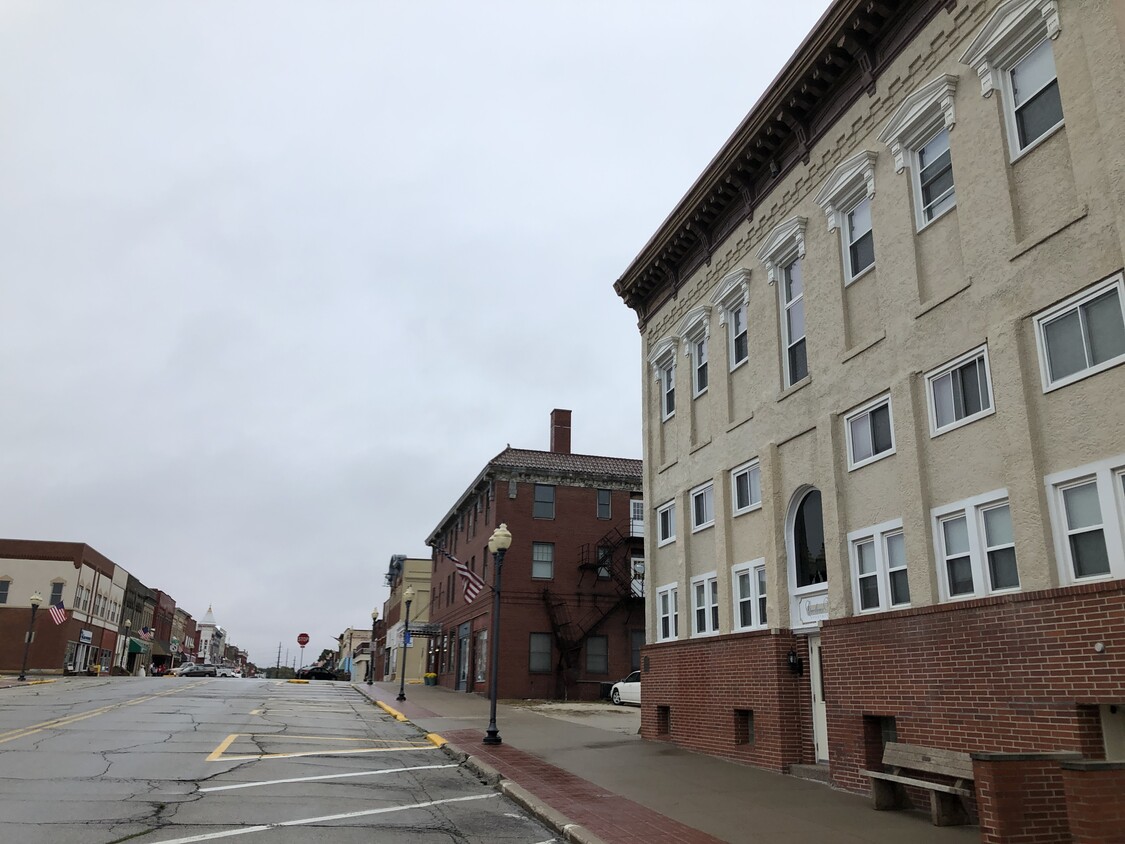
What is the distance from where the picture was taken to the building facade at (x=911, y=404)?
961cm

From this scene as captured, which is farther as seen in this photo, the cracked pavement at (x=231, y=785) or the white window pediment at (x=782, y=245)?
the white window pediment at (x=782, y=245)

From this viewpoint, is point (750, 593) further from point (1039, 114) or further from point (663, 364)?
point (1039, 114)

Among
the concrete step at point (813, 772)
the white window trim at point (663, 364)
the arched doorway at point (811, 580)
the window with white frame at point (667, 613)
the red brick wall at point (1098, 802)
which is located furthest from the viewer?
the white window trim at point (663, 364)

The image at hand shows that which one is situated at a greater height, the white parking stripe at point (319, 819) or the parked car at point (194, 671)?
the parked car at point (194, 671)

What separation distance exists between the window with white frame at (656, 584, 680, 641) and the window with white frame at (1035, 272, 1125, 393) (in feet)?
36.8

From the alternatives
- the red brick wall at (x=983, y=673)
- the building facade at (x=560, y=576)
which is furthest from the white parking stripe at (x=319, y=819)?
the building facade at (x=560, y=576)

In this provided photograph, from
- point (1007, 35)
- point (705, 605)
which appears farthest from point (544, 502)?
point (1007, 35)

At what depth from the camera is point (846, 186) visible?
14.6 m

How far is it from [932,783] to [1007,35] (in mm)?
9122

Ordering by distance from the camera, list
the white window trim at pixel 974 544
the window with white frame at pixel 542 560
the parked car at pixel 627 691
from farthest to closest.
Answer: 1. the window with white frame at pixel 542 560
2. the parked car at pixel 627 691
3. the white window trim at pixel 974 544

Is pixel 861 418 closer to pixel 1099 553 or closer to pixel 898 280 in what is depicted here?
pixel 898 280

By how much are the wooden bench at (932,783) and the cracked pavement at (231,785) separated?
420cm

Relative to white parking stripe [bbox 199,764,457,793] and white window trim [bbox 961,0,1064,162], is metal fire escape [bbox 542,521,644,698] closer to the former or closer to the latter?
white parking stripe [bbox 199,764,457,793]

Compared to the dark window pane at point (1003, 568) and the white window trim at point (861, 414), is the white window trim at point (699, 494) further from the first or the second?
the dark window pane at point (1003, 568)
